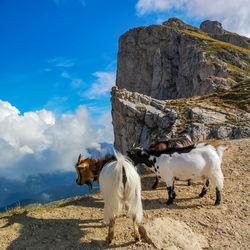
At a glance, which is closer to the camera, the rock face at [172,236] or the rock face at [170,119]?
the rock face at [172,236]

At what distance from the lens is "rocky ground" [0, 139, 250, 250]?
5273mm

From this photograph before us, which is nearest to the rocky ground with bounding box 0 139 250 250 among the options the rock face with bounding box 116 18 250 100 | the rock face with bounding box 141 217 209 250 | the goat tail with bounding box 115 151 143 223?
the rock face with bounding box 141 217 209 250

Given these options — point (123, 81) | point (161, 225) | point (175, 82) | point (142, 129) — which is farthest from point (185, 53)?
point (161, 225)

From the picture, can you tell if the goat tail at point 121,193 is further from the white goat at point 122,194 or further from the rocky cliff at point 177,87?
the rocky cliff at point 177,87

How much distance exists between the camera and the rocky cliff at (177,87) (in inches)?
1299

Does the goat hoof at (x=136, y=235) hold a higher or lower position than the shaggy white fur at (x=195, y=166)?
lower

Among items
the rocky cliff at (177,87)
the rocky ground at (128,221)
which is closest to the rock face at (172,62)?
the rocky cliff at (177,87)

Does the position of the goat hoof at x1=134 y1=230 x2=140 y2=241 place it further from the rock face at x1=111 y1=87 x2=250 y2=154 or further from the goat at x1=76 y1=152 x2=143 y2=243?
the rock face at x1=111 y1=87 x2=250 y2=154

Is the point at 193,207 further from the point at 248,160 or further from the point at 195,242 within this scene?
the point at 248,160

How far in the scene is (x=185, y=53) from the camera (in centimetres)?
9594

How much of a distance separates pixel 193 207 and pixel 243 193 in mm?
2401

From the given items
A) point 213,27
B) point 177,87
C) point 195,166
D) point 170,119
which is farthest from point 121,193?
point 213,27

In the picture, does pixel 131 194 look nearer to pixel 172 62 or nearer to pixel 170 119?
pixel 170 119

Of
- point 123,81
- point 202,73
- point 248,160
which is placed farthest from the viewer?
point 123,81
